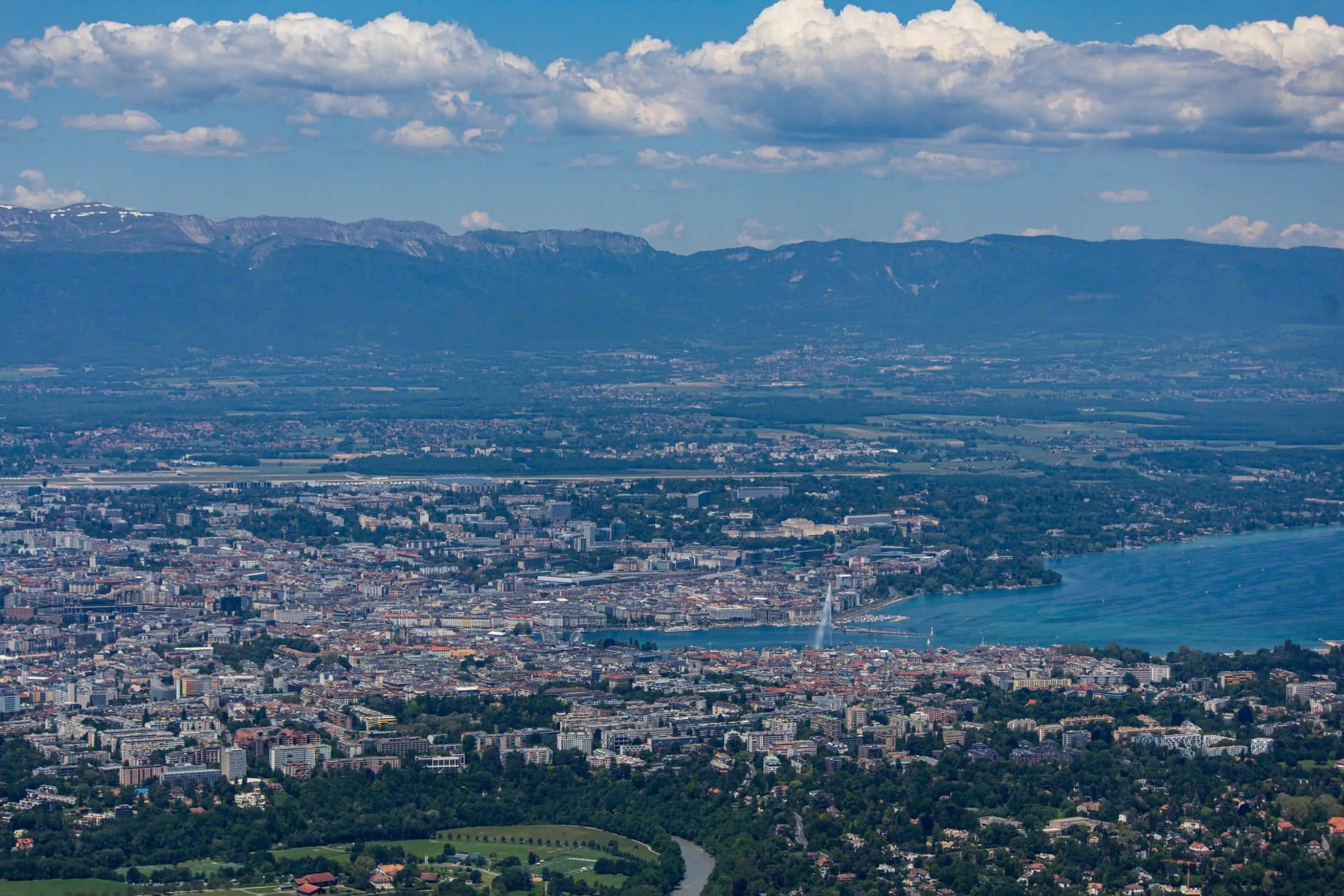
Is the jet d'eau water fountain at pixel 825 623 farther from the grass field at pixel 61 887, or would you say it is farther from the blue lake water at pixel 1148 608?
the grass field at pixel 61 887

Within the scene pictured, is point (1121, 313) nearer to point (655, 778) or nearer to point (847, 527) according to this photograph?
point (847, 527)

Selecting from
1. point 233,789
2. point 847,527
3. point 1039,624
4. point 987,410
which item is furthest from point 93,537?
point 987,410

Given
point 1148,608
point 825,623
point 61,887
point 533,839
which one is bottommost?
point 825,623

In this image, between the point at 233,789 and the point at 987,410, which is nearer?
the point at 233,789

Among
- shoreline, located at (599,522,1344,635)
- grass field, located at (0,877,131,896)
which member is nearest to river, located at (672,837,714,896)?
grass field, located at (0,877,131,896)

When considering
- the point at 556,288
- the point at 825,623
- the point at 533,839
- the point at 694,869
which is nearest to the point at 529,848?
the point at 533,839

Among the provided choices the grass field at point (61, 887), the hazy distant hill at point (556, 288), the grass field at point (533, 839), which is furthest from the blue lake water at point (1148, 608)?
the hazy distant hill at point (556, 288)

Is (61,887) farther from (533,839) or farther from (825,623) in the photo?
(825,623)
